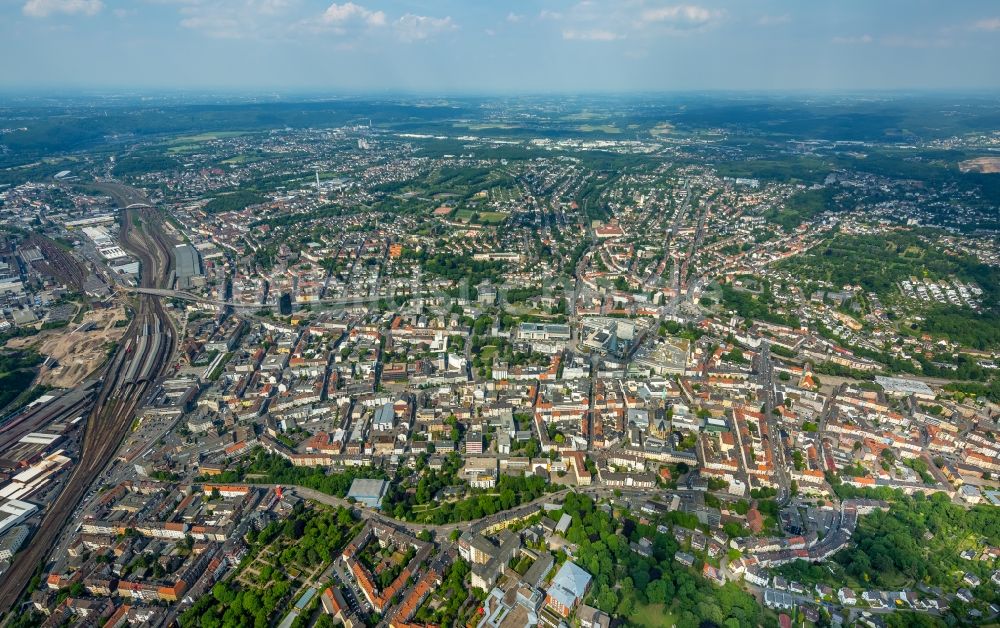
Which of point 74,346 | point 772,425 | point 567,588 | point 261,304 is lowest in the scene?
point 567,588

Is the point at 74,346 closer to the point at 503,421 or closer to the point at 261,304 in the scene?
the point at 261,304

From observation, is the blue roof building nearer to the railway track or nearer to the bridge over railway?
the railway track

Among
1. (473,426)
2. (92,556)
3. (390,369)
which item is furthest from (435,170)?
(92,556)

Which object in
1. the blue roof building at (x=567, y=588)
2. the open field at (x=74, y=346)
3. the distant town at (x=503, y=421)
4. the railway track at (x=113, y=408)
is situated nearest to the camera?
the blue roof building at (x=567, y=588)

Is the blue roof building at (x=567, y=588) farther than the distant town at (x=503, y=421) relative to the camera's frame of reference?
No

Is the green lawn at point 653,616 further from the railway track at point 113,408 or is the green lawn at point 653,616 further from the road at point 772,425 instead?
the railway track at point 113,408

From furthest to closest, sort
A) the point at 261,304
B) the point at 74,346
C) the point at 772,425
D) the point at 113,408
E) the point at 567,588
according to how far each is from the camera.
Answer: the point at 261,304 → the point at 74,346 → the point at 113,408 → the point at 772,425 → the point at 567,588

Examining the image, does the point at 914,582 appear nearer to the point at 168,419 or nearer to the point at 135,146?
the point at 168,419

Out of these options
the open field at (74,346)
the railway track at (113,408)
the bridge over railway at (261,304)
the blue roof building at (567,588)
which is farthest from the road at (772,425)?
the open field at (74,346)

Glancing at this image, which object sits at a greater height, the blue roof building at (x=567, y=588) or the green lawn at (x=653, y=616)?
the blue roof building at (x=567, y=588)

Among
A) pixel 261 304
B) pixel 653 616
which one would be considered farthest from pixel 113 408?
pixel 653 616
